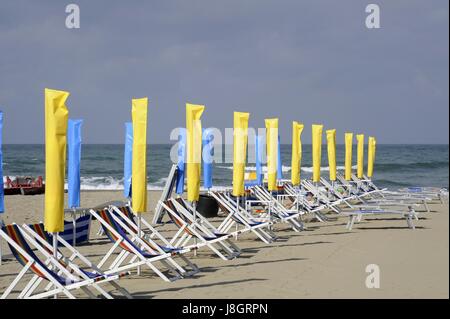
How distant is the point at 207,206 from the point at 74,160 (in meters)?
5.72

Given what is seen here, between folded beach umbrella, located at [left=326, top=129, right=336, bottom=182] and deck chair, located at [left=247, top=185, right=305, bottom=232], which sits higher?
folded beach umbrella, located at [left=326, top=129, right=336, bottom=182]

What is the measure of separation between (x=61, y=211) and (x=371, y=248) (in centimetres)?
507

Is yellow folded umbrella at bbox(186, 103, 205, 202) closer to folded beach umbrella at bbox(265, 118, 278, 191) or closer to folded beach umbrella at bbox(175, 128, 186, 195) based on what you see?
folded beach umbrella at bbox(265, 118, 278, 191)

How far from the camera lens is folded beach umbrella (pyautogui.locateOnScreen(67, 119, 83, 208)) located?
930 cm

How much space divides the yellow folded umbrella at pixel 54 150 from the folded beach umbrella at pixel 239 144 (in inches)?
175

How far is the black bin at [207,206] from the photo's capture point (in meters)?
14.6

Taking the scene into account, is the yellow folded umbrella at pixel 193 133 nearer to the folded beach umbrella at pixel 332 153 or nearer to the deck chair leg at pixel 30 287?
the deck chair leg at pixel 30 287

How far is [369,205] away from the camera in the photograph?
14.0m

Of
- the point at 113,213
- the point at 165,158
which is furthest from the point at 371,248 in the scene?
the point at 165,158

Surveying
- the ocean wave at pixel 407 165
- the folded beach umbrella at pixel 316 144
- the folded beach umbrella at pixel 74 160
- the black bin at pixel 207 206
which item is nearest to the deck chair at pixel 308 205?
the folded beach umbrella at pixel 316 144

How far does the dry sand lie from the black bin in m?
3.04

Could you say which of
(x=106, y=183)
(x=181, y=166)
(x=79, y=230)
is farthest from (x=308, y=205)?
(x=106, y=183)

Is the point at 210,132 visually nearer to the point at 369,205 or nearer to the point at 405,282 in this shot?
the point at 369,205

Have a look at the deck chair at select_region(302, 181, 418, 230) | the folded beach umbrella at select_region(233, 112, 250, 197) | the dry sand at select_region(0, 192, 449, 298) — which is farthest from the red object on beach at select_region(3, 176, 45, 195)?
the folded beach umbrella at select_region(233, 112, 250, 197)
